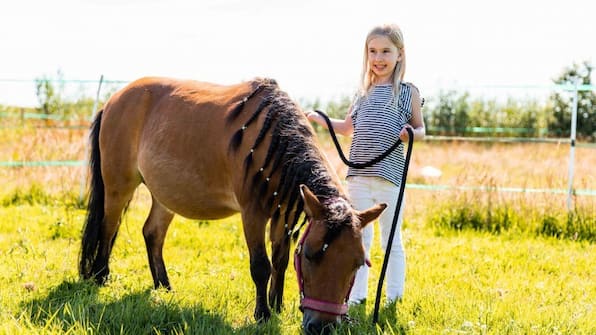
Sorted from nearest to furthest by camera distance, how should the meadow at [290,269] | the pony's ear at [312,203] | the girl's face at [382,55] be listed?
the pony's ear at [312,203] → the meadow at [290,269] → the girl's face at [382,55]

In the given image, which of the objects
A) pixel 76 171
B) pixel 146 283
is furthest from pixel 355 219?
pixel 76 171

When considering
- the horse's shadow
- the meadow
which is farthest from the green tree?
the horse's shadow

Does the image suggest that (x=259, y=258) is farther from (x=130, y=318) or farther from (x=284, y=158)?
(x=130, y=318)

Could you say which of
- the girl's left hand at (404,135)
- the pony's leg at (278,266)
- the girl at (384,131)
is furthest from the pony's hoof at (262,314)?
the girl's left hand at (404,135)

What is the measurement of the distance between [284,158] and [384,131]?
0.95m

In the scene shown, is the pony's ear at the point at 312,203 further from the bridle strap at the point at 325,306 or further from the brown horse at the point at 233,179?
the bridle strap at the point at 325,306

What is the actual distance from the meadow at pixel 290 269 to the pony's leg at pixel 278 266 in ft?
0.38

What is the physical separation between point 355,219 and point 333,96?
9057 millimetres

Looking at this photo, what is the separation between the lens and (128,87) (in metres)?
5.19

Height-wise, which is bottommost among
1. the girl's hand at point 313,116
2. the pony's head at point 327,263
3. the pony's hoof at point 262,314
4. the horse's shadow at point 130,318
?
the pony's hoof at point 262,314

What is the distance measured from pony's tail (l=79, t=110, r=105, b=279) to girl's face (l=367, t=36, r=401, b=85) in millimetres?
2675

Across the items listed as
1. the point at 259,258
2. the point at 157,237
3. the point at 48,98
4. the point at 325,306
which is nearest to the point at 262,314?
the point at 259,258

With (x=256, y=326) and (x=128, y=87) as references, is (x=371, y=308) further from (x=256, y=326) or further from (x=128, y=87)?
(x=128, y=87)

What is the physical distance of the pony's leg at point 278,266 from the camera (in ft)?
13.0
